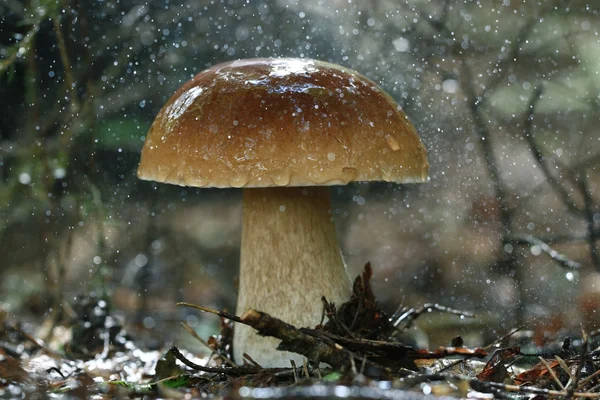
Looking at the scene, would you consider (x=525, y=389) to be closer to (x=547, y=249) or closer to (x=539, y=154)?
(x=547, y=249)

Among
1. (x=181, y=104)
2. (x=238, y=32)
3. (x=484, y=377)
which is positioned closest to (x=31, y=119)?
(x=238, y=32)

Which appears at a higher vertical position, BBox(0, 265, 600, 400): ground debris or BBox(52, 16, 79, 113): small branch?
BBox(52, 16, 79, 113): small branch

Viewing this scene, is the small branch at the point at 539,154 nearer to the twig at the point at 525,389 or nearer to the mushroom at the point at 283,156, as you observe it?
the mushroom at the point at 283,156

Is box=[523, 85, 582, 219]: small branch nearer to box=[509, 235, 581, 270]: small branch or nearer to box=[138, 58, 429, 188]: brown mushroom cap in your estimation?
box=[509, 235, 581, 270]: small branch

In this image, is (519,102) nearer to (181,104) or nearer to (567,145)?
(567,145)

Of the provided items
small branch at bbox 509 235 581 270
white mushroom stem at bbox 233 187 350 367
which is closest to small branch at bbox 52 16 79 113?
white mushroom stem at bbox 233 187 350 367

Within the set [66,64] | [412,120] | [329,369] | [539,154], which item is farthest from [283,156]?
[539,154]
